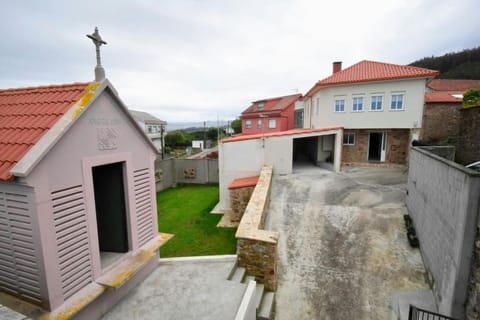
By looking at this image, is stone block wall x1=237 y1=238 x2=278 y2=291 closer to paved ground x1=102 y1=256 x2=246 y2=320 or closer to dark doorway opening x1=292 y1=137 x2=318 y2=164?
paved ground x1=102 y1=256 x2=246 y2=320

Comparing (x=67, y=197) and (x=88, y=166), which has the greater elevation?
(x=88, y=166)

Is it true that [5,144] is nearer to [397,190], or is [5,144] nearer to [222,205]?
[222,205]

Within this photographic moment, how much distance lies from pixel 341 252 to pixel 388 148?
11982mm

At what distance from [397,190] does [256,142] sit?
7.07 metres

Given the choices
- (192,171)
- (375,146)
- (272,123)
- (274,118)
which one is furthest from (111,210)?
(272,123)

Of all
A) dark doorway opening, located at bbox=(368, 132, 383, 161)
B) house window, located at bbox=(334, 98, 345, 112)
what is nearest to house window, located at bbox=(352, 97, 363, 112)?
house window, located at bbox=(334, 98, 345, 112)

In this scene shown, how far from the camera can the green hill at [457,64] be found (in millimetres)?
39062

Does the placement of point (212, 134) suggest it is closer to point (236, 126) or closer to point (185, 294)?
point (236, 126)

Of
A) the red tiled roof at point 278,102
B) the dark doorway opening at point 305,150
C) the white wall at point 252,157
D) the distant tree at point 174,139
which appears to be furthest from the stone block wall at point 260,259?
the distant tree at point 174,139

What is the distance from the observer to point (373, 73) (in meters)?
14.8

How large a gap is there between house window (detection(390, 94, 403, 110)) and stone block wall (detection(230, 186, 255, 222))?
36.2 feet

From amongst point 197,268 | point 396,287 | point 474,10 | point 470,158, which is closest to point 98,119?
point 197,268

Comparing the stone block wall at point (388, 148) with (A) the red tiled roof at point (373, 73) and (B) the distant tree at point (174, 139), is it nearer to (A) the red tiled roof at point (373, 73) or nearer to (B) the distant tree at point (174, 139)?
(A) the red tiled roof at point (373, 73)

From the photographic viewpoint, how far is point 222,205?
1289cm
